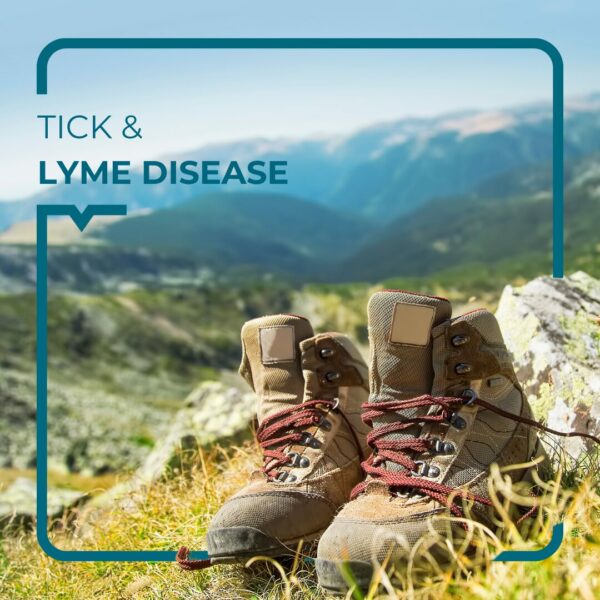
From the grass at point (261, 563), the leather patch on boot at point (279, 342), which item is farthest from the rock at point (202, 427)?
the leather patch on boot at point (279, 342)

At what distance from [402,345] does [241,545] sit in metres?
1.08

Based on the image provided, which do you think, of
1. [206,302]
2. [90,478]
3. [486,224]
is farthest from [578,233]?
[90,478]

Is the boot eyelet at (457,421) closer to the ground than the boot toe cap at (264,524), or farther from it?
farther from it

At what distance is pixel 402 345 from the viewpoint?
140 inches

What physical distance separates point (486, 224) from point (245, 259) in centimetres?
3286

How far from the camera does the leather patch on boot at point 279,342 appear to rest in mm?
4273

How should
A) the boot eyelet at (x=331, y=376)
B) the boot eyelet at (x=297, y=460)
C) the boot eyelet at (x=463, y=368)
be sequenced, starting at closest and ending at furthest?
1. the boot eyelet at (x=463, y=368)
2. the boot eyelet at (x=297, y=460)
3. the boot eyelet at (x=331, y=376)

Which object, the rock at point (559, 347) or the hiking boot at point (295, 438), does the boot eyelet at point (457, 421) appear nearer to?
the hiking boot at point (295, 438)

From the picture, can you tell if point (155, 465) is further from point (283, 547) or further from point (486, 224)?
point (486, 224)

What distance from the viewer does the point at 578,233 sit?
86.1m

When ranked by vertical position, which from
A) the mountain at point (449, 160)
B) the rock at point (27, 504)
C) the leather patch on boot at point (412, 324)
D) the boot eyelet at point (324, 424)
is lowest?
the rock at point (27, 504)

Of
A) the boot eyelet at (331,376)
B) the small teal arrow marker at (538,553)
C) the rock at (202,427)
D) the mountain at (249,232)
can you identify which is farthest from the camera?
the mountain at (249,232)

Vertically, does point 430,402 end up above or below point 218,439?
above

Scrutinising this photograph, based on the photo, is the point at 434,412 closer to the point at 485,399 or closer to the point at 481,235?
the point at 485,399
